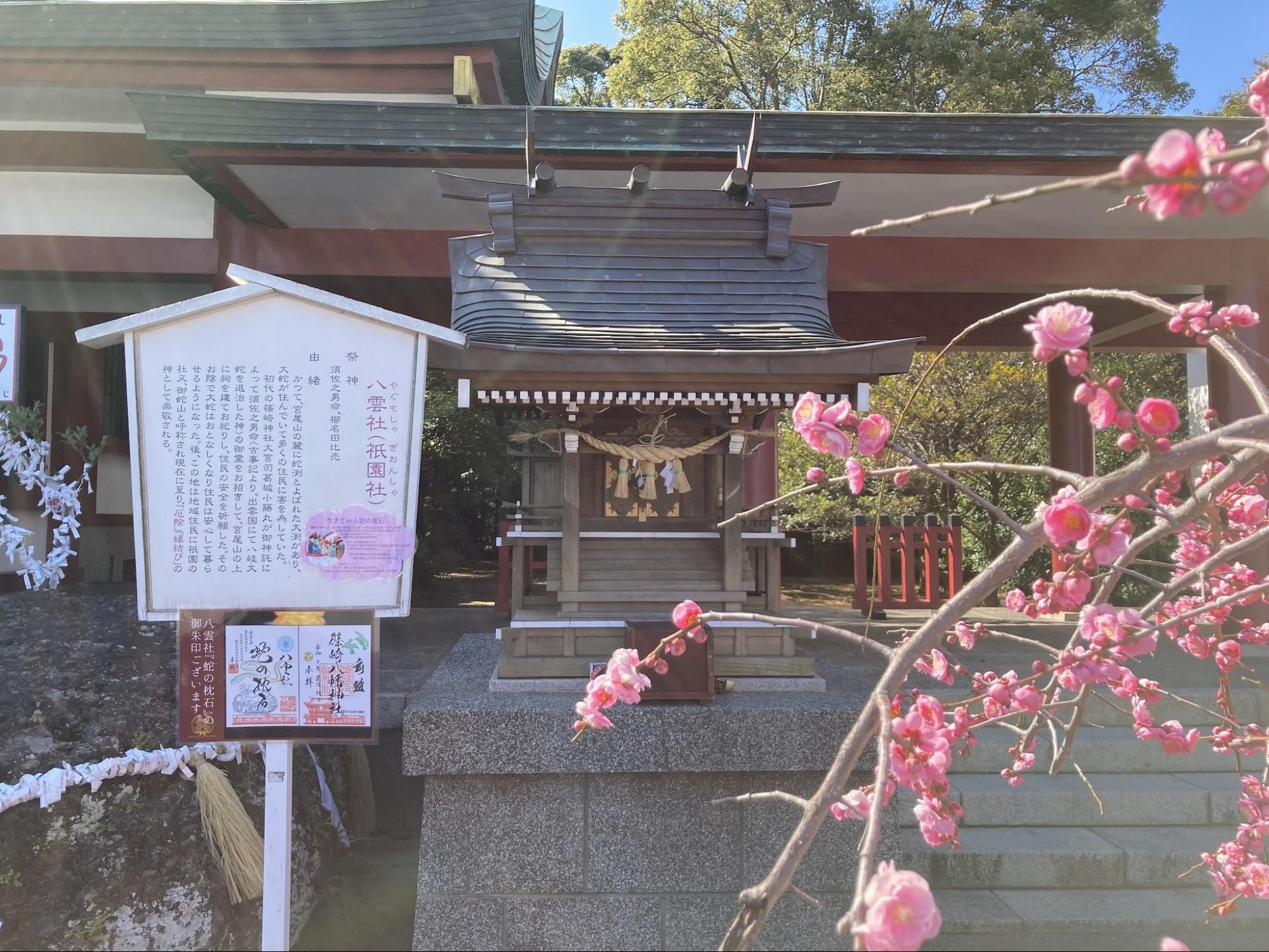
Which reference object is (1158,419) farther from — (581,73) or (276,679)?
(581,73)

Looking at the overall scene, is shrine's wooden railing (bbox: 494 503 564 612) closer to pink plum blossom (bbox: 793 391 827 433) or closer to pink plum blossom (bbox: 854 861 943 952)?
pink plum blossom (bbox: 793 391 827 433)

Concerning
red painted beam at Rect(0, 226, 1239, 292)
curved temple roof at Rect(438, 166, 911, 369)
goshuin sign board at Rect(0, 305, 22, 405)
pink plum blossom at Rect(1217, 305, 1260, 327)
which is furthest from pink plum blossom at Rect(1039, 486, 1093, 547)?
goshuin sign board at Rect(0, 305, 22, 405)

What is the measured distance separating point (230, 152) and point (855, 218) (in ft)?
13.5

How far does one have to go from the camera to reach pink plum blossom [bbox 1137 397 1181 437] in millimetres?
1291

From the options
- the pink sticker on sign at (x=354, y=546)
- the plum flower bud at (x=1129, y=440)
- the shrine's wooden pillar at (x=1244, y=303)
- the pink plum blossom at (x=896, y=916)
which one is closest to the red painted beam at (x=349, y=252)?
the pink sticker on sign at (x=354, y=546)

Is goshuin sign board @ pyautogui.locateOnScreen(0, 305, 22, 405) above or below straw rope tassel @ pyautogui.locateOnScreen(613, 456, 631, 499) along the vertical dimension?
above

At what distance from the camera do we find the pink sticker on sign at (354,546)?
271 cm

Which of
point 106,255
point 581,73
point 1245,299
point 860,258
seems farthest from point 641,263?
point 581,73

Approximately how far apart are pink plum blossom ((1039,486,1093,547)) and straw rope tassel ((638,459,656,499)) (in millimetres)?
2543

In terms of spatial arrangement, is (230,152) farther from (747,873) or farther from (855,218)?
(747,873)

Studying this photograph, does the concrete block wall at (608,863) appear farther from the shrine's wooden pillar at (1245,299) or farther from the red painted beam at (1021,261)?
the shrine's wooden pillar at (1245,299)

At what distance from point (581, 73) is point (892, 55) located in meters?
9.27

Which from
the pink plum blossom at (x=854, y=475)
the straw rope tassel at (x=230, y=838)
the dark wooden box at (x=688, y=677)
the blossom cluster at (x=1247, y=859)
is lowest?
the straw rope tassel at (x=230, y=838)

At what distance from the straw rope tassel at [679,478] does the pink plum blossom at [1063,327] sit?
2.49m
